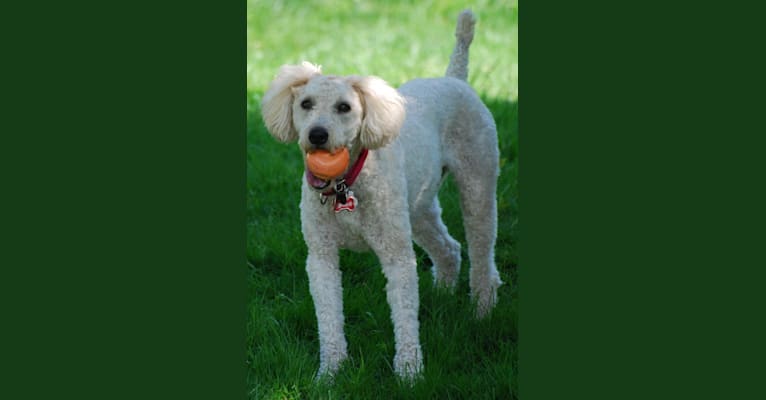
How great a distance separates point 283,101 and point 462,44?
64.9 inches

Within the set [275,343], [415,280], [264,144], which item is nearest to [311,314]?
[275,343]

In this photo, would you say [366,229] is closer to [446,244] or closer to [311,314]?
[311,314]

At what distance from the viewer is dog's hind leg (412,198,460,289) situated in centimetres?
548

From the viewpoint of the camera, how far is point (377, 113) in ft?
13.0

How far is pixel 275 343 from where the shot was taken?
15.1ft

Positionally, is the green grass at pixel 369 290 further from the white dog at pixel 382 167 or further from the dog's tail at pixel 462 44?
the dog's tail at pixel 462 44

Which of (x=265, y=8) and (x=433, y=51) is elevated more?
(x=265, y=8)

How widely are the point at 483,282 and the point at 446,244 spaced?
364 millimetres

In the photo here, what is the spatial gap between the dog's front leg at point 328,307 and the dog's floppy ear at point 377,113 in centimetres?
69

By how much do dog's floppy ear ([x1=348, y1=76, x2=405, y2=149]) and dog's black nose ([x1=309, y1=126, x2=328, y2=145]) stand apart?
238 millimetres

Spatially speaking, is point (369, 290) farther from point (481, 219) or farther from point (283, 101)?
point (283, 101)

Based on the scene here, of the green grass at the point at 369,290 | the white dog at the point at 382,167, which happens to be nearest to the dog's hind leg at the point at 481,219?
the white dog at the point at 382,167

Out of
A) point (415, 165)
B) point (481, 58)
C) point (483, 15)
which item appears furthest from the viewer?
point (483, 15)

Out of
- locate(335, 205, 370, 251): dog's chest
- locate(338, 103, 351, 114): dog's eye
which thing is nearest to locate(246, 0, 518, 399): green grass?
locate(335, 205, 370, 251): dog's chest
